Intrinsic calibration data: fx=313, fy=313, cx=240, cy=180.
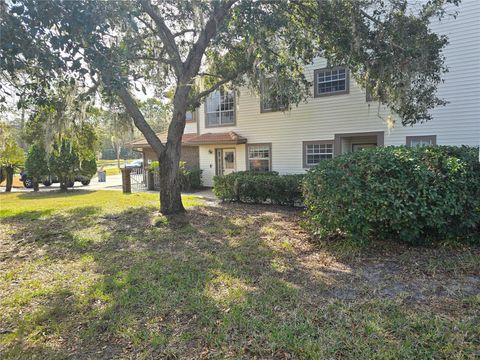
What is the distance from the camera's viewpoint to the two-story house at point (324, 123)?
9.88 metres

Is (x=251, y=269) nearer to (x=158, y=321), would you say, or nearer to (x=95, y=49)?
(x=158, y=321)

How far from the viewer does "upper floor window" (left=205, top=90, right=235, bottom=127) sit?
1564cm

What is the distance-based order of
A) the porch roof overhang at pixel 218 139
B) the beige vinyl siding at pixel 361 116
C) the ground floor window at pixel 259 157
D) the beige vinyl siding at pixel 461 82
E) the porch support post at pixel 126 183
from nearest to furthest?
the beige vinyl siding at pixel 461 82
the beige vinyl siding at pixel 361 116
the ground floor window at pixel 259 157
the porch roof overhang at pixel 218 139
the porch support post at pixel 126 183

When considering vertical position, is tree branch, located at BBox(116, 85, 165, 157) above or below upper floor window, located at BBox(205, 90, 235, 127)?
below

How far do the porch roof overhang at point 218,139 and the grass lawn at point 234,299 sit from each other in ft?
28.6

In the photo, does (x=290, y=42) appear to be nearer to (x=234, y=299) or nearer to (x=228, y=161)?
(x=234, y=299)

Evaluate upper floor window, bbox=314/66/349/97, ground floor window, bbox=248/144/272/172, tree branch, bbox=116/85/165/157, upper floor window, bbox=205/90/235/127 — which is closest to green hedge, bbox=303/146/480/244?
tree branch, bbox=116/85/165/157

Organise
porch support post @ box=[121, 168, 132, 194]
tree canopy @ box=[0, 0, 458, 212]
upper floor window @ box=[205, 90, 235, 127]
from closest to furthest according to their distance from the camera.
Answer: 1. tree canopy @ box=[0, 0, 458, 212]
2. porch support post @ box=[121, 168, 132, 194]
3. upper floor window @ box=[205, 90, 235, 127]

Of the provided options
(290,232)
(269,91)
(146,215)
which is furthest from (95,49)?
(269,91)

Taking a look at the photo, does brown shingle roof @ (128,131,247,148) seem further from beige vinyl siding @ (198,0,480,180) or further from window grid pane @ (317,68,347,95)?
window grid pane @ (317,68,347,95)

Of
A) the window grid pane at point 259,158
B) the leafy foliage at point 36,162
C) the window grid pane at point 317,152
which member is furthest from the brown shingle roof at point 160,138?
the window grid pane at point 317,152

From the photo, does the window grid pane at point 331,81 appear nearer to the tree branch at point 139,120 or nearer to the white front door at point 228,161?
the white front door at point 228,161

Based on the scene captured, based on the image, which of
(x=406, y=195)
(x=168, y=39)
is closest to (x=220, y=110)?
(x=168, y=39)

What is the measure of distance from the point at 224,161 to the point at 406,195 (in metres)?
11.9
